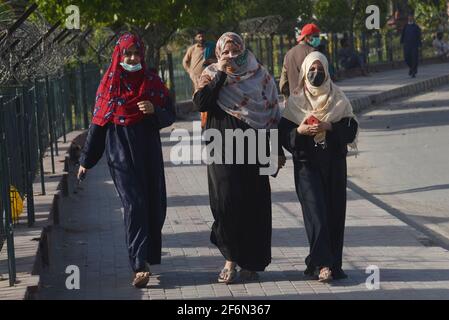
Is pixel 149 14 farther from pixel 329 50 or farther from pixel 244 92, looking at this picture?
pixel 329 50

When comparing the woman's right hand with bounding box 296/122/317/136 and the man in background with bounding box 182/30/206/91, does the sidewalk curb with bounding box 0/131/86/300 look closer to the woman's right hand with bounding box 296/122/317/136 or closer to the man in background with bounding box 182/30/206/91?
the woman's right hand with bounding box 296/122/317/136

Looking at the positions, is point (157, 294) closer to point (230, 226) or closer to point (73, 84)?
point (230, 226)

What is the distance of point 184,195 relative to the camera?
1230 centimetres

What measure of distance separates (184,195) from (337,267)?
4.55 metres

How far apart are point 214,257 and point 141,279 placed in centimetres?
121

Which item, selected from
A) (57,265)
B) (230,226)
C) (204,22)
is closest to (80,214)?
(57,265)

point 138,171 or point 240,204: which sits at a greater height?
point 138,171

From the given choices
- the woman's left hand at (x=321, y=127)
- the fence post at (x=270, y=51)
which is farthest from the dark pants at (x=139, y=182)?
the fence post at (x=270, y=51)

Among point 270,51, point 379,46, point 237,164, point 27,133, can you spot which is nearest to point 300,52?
point 27,133

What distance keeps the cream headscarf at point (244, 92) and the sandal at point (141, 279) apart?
3.82ft

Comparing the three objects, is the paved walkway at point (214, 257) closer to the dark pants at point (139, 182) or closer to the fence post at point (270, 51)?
the dark pants at point (139, 182)

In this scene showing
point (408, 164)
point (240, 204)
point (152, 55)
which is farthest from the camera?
point (152, 55)

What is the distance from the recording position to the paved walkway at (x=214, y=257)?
7.63 m

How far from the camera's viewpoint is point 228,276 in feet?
25.8
